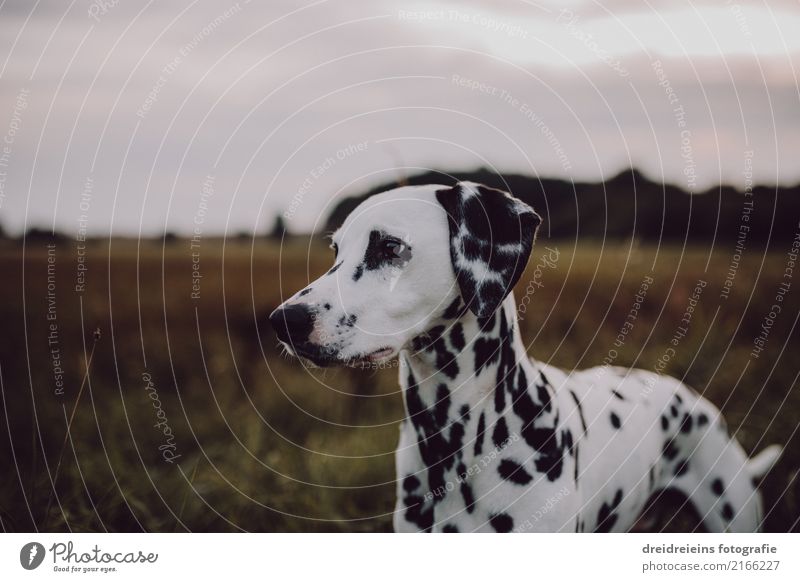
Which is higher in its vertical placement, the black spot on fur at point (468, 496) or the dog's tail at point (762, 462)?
the black spot on fur at point (468, 496)

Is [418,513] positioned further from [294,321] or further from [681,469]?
[681,469]

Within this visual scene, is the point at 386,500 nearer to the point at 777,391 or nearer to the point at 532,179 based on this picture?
the point at 532,179

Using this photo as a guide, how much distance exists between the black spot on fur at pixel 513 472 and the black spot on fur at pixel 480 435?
83 millimetres

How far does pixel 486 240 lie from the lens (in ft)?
6.98

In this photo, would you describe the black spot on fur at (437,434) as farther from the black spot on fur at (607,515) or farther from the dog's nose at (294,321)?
the black spot on fur at (607,515)

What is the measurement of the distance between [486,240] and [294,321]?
2.11 feet

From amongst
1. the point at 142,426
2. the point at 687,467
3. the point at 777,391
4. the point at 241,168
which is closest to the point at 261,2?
the point at 241,168

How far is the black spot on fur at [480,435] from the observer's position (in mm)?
2201

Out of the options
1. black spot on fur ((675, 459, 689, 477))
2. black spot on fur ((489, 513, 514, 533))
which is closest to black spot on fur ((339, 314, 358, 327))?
black spot on fur ((489, 513, 514, 533))

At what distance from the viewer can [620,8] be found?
296cm

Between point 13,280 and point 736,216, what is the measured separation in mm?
3318

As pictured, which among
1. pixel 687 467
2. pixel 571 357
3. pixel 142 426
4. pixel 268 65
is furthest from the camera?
pixel 571 357

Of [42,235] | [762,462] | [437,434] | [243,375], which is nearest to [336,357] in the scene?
[437,434]

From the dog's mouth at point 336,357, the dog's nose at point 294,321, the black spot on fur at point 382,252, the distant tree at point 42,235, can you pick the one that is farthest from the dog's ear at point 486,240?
the distant tree at point 42,235
